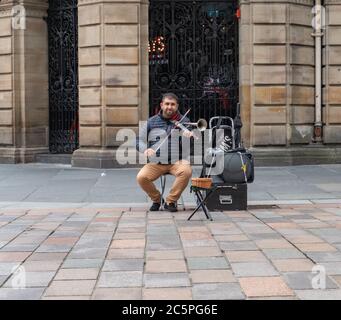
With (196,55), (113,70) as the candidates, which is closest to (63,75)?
(113,70)

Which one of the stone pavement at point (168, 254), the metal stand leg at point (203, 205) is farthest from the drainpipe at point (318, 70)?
the metal stand leg at point (203, 205)

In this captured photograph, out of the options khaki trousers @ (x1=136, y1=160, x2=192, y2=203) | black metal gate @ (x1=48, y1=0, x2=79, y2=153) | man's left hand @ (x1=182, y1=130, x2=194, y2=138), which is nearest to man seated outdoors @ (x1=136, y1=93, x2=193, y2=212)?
khaki trousers @ (x1=136, y1=160, x2=192, y2=203)

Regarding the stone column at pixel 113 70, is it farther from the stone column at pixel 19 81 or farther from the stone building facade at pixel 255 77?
the stone column at pixel 19 81

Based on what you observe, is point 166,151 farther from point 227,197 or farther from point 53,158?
point 53,158

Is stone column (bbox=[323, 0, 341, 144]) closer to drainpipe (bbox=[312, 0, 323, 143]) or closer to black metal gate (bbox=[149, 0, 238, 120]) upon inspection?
drainpipe (bbox=[312, 0, 323, 143])

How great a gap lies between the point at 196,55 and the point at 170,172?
24.8 feet

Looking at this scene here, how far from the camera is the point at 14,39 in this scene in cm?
1644

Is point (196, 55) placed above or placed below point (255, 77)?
above

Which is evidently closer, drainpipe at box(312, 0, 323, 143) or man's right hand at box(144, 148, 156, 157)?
man's right hand at box(144, 148, 156, 157)

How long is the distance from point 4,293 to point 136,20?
1099 centimetres

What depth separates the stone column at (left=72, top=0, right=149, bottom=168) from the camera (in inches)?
Answer: 570

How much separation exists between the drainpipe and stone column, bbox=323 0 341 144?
0.14m

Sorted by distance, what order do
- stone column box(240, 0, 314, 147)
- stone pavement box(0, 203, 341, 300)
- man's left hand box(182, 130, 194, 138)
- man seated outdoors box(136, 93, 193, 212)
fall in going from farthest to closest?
stone column box(240, 0, 314, 147), man seated outdoors box(136, 93, 193, 212), man's left hand box(182, 130, 194, 138), stone pavement box(0, 203, 341, 300)

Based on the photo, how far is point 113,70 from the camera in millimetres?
14492
